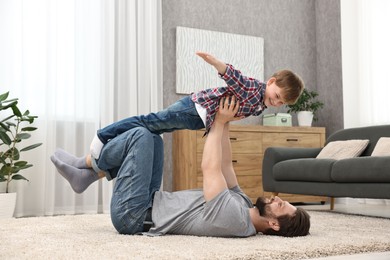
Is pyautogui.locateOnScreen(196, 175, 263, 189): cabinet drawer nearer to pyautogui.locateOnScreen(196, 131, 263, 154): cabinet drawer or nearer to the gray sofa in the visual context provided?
pyautogui.locateOnScreen(196, 131, 263, 154): cabinet drawer

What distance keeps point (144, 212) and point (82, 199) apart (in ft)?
7.52

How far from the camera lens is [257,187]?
495 cm

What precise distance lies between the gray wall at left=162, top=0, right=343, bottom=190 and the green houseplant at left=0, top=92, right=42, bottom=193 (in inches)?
61.9

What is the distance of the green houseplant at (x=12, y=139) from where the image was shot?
381 centimetres

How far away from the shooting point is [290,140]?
5.16m

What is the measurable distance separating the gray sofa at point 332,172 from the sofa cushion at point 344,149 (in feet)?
0.27

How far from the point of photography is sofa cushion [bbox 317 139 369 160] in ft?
13.3

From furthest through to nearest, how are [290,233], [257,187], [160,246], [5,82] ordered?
[257,187] < [5,82] < [290,233] < [160,246]

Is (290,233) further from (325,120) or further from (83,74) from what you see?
(325,120)

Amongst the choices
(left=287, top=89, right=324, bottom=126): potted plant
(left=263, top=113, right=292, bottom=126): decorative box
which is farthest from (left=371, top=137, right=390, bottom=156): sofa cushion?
(left=287, top=89, right=324, bottom=126): potted plant

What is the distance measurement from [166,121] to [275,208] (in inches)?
29.5

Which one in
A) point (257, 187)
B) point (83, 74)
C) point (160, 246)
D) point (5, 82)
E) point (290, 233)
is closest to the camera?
point (160, 246)

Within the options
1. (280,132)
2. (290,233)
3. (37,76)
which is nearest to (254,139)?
(280,132)

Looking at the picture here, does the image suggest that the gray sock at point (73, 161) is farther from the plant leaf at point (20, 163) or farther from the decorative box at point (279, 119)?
the decorative box at point (279, 119)
